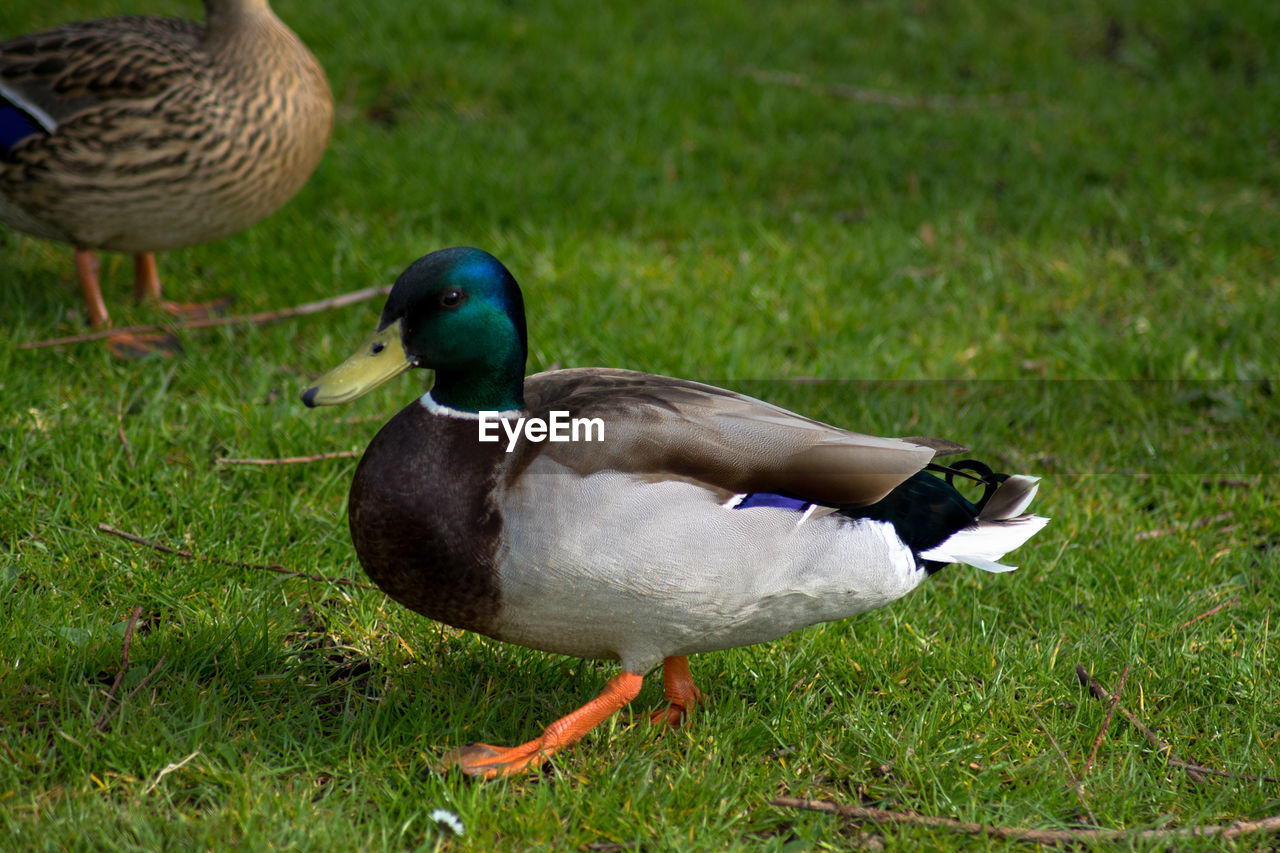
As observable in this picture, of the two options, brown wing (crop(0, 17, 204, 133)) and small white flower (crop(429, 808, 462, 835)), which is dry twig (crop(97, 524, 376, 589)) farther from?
brown wing (crop(0, 17, 204, 133))

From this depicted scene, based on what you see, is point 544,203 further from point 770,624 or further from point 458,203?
point 770,624

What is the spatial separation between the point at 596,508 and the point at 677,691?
27.0 inches

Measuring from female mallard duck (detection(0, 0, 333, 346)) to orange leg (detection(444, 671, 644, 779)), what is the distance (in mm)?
2409

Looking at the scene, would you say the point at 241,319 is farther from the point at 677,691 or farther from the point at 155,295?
the point at 677,691

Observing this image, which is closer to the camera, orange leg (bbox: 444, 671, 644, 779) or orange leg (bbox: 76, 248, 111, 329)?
orange leg (bbox: 444, 671, 644, 779)

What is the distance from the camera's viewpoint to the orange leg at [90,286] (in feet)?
13.8

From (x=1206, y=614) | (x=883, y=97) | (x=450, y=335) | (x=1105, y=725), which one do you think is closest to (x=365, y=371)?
(x=450, y=335)

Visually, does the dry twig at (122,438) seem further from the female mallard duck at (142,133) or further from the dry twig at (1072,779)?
the dry twig at (1072,779)

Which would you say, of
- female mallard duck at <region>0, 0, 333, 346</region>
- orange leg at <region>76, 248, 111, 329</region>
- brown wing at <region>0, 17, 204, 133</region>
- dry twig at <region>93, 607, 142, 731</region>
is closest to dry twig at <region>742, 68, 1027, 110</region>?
female mallard duck at <region>0, 0, 333, 346</region>

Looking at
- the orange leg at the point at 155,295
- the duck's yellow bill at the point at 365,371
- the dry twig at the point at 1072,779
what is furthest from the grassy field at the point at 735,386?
the duck's yellow bill at the point at 365,371

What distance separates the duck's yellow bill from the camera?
242cm

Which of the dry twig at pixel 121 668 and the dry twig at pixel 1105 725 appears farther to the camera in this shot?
the dry twig at pixel 1105 725

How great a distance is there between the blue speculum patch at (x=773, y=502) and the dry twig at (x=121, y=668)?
1329 mm

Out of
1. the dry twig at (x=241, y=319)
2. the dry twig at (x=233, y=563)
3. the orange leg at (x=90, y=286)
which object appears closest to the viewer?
the dry twig at (x=233, y=563)
